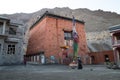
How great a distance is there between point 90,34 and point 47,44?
40506mm

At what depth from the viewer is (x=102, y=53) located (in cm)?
3703

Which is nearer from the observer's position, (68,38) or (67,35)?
(68,38)

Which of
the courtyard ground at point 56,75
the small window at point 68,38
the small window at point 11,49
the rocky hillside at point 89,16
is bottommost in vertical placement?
the courtyard ground at point 56,75

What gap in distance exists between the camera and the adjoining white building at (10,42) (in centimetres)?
2262

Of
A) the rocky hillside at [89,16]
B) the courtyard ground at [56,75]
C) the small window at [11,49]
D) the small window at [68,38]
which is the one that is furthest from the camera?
the rocky hillside at [89,16]

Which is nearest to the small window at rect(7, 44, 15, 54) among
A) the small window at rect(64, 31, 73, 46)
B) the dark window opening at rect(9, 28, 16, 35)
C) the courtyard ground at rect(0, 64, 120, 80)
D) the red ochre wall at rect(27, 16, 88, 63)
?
the dark window opening at rect(9, 28, 16, 35)

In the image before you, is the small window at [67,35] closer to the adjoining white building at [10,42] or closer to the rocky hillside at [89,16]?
the adjoining white building at [10,42]

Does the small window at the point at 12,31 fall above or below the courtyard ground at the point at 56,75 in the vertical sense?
above

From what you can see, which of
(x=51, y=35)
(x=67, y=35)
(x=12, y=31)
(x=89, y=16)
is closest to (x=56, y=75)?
(x=12, y=31)

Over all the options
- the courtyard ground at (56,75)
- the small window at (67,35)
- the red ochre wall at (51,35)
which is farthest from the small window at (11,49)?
the courtyard ground at (56,75)

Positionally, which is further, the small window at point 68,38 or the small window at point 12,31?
the small window at point 68,38

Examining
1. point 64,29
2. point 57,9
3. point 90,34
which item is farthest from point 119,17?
point 64,29

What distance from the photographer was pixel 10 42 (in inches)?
942

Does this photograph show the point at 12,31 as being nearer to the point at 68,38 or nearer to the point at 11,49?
the point at 11,49
